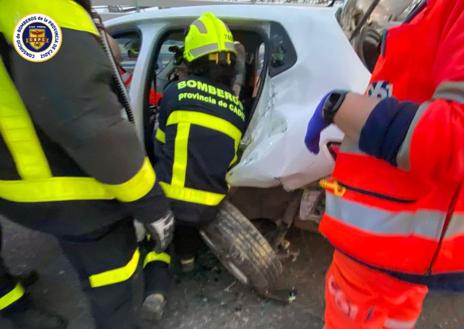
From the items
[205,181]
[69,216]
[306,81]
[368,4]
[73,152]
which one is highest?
[368,4]

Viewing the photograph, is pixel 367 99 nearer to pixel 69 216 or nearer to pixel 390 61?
pixel 390 61

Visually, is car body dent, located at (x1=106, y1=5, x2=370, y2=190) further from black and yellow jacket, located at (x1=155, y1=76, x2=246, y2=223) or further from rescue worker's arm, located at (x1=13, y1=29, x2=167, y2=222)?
rescue worker's arm, located at (x1=13, y1=29, x2=167, y2=222)

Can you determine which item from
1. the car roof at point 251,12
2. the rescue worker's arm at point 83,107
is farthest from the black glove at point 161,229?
the car roof at point 251,12

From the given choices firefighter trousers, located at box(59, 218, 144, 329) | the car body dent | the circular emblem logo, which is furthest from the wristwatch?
firefighter trousers, located at box(59, 218, 144, 329)

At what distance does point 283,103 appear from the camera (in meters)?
1.85

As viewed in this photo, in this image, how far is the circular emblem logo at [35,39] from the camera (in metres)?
1.11

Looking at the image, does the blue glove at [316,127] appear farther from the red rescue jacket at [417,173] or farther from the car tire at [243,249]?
the car tire at [243,249]

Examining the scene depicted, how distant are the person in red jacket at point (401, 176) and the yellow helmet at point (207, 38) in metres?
1.22

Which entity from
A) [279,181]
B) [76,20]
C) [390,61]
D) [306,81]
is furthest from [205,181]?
[390,61]

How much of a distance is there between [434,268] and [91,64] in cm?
116

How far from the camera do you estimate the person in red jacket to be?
2.49 ft

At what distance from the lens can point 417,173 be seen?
2.60 feet

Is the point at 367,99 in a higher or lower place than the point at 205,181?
higher

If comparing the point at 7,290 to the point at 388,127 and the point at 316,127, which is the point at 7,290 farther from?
the point at 388,127
